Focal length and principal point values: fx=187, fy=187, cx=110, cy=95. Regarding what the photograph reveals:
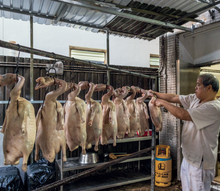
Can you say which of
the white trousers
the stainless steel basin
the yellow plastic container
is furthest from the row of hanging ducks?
the yellow plastic container

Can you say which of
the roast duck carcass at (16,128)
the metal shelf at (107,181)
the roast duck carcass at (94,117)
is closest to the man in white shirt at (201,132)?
the roast duck carcass at (94,117)

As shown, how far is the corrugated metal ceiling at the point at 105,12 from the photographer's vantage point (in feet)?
10.7

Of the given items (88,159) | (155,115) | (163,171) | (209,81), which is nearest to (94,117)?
(155,115)

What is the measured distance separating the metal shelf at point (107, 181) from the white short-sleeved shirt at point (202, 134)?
2.37 m

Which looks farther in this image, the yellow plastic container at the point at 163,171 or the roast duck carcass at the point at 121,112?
the yellow plastic container at the point at 163,171

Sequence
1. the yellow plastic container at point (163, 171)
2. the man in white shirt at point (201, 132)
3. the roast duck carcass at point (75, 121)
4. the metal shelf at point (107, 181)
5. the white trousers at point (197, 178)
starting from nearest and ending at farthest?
the roast duck carcass at point (75, 121) → the man in white shirt at point (201, 132) → the white trousers at point (197, 178) → the metal shelf at point (107, 181) → the yellow plastic container at point (163, 171)

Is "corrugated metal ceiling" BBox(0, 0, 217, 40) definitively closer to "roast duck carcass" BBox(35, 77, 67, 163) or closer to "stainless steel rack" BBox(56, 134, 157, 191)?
"roast duck carcass" BBox(35, 77, 67, 163)

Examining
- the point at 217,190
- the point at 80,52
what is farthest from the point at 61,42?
the point at 217,190

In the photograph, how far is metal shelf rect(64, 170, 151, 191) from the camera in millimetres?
4419

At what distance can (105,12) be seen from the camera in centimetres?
340

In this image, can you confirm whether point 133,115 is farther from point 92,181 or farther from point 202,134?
point 92,181

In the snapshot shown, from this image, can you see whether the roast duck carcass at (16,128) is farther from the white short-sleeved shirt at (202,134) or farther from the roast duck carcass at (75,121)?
the white short-sleeved shirt at (202,134)

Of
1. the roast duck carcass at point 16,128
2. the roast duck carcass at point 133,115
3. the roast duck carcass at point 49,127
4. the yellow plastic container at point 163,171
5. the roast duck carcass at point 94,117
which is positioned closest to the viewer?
the roast duck carcass at point 16,128

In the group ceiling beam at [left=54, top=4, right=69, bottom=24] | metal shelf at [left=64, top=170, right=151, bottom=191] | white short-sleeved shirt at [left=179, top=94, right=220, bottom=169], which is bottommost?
metal shelf at [left=64, top=170, right=151, bottom=191]
